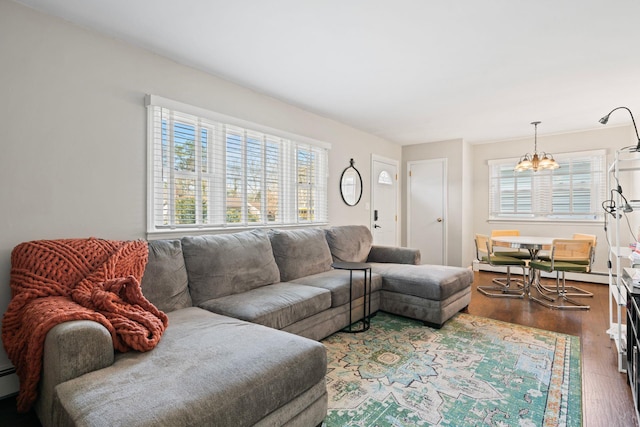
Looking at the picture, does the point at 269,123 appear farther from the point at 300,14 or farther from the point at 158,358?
the point at 158,358

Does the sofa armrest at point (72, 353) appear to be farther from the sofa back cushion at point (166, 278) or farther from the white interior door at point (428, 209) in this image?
the white interior door at point (428, 209)

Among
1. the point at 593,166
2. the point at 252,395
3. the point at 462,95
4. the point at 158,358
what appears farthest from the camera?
the point at 593,166

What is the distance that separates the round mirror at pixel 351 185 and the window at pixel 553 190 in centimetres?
272

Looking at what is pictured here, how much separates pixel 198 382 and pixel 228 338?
416 mm

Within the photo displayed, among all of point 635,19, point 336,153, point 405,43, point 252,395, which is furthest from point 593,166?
point 252,395

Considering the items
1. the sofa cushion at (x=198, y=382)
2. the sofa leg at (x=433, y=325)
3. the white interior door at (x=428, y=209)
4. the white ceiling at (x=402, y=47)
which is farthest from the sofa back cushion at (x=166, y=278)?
the white interior door at (x=428, y=209)

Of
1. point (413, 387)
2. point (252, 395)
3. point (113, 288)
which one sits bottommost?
point (413, 387)

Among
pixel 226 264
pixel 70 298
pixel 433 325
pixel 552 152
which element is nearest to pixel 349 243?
pixel 433 325

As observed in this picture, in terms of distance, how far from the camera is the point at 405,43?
8.11 feet

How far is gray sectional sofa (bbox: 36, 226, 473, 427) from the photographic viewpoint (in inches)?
46.1

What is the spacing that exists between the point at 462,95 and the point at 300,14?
2.22 m

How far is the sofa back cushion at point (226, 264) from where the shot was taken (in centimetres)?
249

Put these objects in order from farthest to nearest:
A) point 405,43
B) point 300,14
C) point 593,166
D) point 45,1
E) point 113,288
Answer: point 593,166 < point 405,43 < point 300,14 < point 45,1 < point 113,288

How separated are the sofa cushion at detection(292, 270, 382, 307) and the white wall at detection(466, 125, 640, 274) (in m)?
3.36
